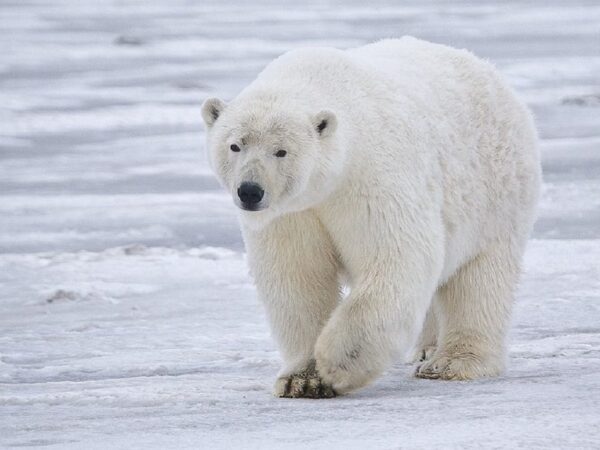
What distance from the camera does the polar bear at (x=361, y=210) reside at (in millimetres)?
4340

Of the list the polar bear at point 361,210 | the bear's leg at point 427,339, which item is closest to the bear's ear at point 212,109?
the polar bear at point 361,210

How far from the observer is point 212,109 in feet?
14.7

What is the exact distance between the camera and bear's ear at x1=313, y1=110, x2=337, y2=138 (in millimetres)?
4328

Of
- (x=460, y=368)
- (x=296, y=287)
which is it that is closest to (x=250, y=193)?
(x=296, y=287)

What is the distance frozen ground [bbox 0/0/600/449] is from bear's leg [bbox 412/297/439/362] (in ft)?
1.07

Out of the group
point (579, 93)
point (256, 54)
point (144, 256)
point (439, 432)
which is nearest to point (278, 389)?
point (439, 432)

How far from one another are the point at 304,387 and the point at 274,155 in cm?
84

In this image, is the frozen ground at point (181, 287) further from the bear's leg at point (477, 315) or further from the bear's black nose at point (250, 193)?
the bear's black nose at point (250, 193)

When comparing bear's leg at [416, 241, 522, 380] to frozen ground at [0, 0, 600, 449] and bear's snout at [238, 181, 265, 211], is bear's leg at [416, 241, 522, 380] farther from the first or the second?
bear's snout at [238, 181, 265, 211]

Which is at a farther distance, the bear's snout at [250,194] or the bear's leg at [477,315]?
the bear's leg at [477,315]

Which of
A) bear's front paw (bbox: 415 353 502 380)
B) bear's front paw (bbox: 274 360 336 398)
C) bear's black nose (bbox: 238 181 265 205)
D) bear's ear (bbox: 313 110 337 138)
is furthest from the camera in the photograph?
bear's front paw (bbox: 415 353 502 380)

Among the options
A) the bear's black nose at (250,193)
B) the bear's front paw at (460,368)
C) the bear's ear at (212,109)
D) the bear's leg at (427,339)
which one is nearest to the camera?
the bear's black nose at (250,193)

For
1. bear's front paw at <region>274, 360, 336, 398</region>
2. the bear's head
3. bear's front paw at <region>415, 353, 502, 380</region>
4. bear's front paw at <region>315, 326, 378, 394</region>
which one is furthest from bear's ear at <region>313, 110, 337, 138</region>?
bear's front paw at <region>415, 353, 502, 380</region>

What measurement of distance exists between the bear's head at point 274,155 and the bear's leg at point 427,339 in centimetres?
145
